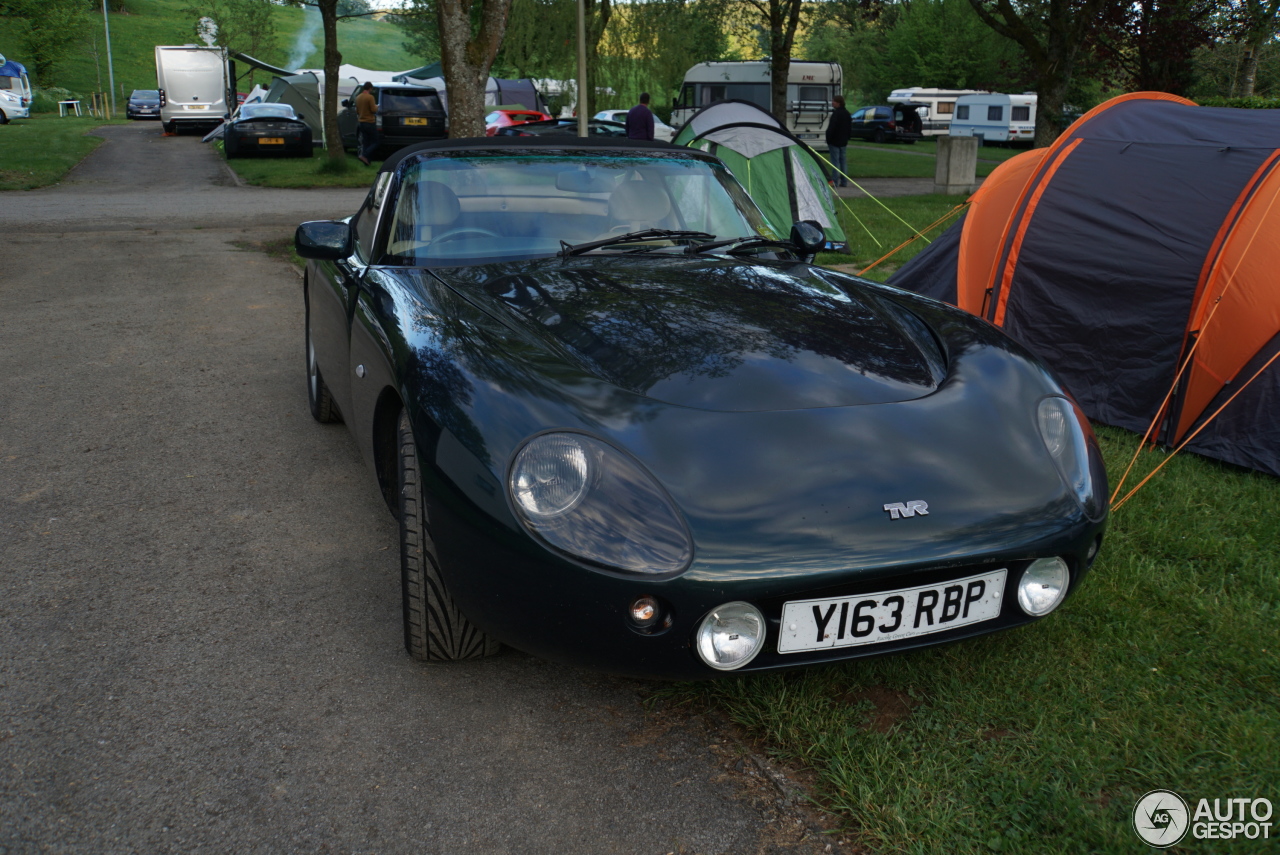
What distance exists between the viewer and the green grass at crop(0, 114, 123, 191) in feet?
56.9

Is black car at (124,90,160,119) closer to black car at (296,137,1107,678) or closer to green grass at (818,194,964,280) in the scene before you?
green grass at (818,194,964,280)

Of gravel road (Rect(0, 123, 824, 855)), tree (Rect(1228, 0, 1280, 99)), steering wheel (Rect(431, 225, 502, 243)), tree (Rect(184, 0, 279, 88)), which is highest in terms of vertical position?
tree (Rect(184, 0, 279, 88))

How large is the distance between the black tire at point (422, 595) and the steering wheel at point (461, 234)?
0.98 metres

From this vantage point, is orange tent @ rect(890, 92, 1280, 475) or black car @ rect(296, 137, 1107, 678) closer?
black car @ rect(296, 137, 1107, 678)

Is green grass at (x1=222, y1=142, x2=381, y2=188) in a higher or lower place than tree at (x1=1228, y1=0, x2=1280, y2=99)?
lower

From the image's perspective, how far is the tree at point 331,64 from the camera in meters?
17.0

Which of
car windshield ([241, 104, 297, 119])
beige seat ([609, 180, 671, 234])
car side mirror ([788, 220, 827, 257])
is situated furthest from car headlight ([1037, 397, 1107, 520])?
car windshield ([241, 104, 297, 119])

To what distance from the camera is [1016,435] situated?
7.99 feet

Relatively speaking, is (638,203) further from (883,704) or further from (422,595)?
(883,704)

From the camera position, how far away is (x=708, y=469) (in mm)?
2158

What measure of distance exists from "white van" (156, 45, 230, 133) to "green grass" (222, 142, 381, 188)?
10838 millimetres

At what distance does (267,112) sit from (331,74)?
5.69 metres

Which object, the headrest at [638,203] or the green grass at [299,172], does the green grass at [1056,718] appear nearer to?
the headrest at [638,203]

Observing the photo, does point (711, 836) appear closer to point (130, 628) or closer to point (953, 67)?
point (130, 628)
